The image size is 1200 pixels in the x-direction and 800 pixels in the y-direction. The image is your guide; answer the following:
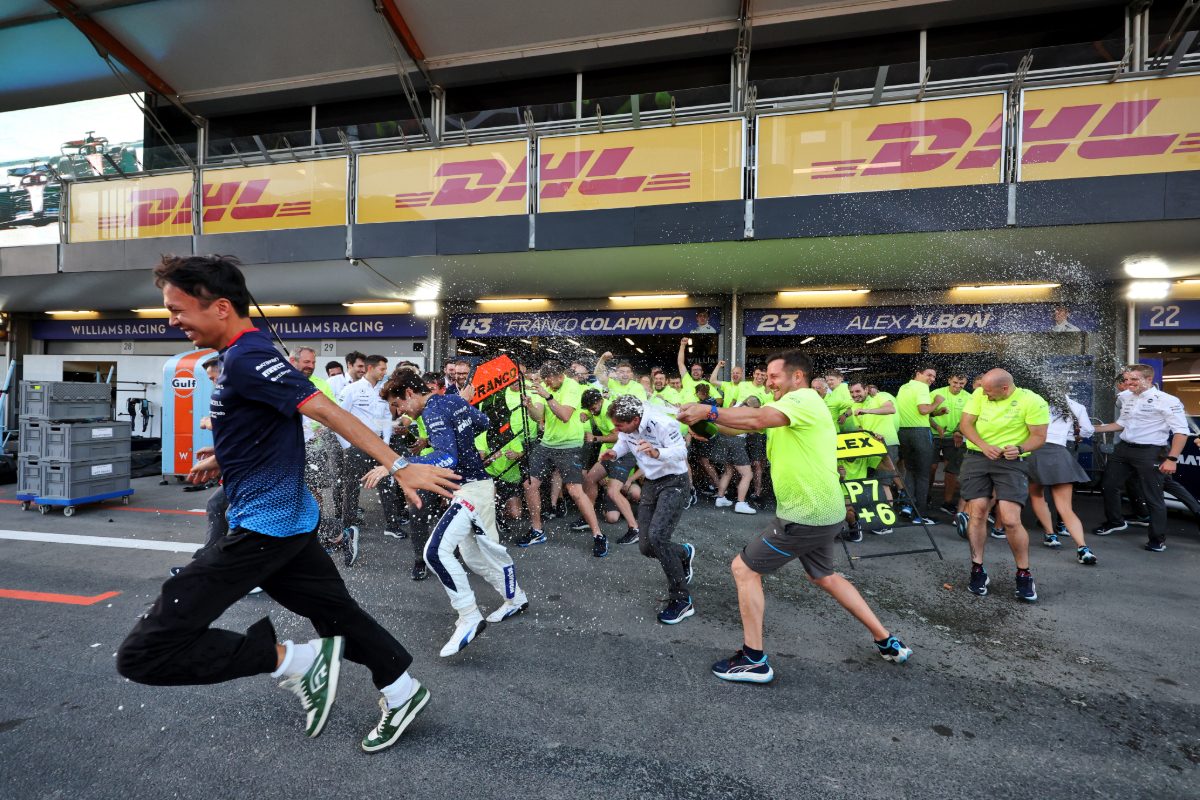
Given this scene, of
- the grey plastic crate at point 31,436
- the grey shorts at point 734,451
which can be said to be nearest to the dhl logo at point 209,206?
the grey plastic crate at point 31,436

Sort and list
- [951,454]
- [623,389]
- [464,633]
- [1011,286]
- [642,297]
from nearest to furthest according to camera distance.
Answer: [464,633] → [623,389] → [951,454] → [1011,286] → [642,297]

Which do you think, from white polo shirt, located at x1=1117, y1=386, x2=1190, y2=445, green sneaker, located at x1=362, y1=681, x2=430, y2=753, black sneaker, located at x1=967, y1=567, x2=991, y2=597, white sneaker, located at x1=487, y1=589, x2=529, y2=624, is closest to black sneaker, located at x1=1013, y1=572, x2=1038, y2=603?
black sneaker, located at x1=967, y1=567, x2=991, y2=597

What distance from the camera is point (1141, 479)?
231 inches

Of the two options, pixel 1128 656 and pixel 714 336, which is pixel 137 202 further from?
pixel 1128 656

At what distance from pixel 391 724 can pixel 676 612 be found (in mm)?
2080

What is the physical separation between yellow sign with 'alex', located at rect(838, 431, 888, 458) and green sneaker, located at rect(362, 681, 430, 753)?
4803 mm

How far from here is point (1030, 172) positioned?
661 cm

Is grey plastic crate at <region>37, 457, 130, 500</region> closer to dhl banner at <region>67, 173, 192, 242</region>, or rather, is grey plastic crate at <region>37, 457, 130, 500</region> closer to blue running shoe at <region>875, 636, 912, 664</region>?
dhl banner at <region>67, 173, 192, 242</region>

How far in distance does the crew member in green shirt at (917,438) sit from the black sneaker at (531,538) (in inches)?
199

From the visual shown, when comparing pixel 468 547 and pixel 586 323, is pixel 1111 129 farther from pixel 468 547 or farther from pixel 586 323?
pixel 468 547

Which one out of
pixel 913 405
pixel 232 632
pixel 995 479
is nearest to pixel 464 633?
pixel 232 632

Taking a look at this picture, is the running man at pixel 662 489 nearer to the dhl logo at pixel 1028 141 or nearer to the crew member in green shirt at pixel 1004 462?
the crew member in green shirt at pixel 1004 462

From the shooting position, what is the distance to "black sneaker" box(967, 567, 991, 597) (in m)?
4.32

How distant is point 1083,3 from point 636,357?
9.34 meters
